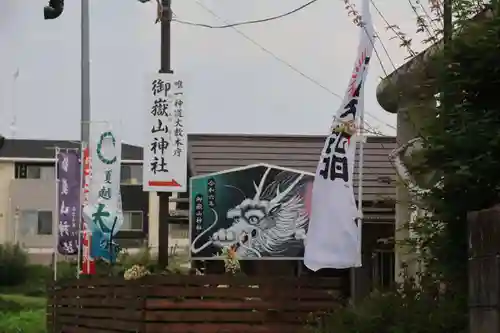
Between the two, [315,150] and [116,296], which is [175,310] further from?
[315,150]

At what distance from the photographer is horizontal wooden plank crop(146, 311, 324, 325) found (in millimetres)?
10609

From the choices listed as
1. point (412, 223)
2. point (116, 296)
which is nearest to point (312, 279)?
point (116, 296)

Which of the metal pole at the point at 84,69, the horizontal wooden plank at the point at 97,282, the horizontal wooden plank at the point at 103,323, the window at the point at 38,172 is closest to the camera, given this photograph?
the horizontal wooden plank at the point at 103,323

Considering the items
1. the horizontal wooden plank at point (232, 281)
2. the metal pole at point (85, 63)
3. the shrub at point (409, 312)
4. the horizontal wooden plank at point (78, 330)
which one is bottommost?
the horizontal wooden plank at point (78, 330)

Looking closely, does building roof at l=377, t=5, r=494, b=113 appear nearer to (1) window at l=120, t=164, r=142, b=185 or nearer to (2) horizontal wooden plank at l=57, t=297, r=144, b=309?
(2) horizontal wooden plank at l=57, t=297, r=144, b=309

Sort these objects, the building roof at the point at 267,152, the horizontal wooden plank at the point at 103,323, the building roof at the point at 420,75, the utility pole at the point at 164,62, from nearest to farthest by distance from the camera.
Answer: the building roof at the point at 420,75
the horizontal wooden plank at the point at 103,323
the utility pole at the point at 164,62
the building roof at the point at 267,152

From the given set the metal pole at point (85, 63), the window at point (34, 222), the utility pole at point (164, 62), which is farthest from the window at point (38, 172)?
the utility pole at point (164, 62)

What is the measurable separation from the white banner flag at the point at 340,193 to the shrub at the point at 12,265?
36520mm

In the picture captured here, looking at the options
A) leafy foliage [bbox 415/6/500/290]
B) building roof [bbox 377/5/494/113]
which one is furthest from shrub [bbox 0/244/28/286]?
leafy foliage [bbox 415/6/500/290]

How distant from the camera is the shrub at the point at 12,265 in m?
43.2

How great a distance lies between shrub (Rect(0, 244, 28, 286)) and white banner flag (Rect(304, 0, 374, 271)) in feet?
120

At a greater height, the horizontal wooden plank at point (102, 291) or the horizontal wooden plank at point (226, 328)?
the horizontal wooden plank at point (102, 291)

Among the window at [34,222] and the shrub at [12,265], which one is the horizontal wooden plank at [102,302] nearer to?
the shrub at [12,265]

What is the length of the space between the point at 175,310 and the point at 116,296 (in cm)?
133
